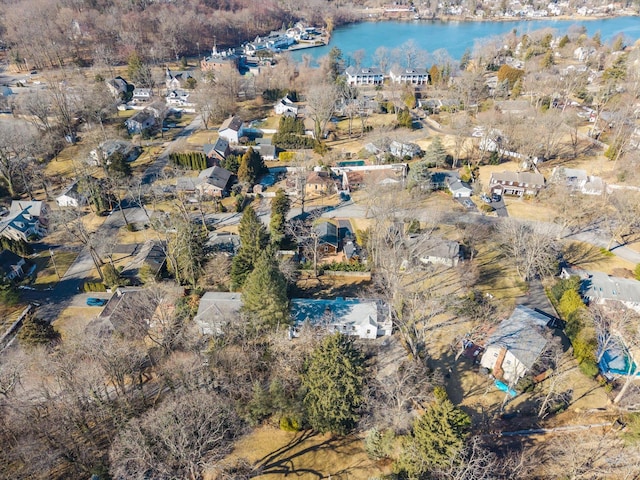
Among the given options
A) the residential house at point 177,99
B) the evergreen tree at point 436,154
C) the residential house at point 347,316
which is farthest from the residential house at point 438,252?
the residential house at point 177,99

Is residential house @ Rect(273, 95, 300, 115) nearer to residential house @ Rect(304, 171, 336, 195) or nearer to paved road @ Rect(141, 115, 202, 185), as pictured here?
paved road @ Rect(141, 115, 202, 185)

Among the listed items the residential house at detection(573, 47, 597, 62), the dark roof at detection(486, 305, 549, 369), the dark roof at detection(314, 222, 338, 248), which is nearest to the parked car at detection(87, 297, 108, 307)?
the dark roof at detection(314, 222, 338, 248)

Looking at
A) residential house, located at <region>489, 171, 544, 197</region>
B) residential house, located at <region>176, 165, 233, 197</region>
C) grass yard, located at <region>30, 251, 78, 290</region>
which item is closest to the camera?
grass yard, located at <region>30, 251, 78, 290</region>

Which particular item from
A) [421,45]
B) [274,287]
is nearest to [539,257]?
[274,287]

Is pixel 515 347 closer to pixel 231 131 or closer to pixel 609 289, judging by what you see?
pixel 609 289

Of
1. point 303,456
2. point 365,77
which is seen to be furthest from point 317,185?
point 365,77

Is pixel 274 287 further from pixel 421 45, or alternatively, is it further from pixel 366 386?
pixel 421 45
